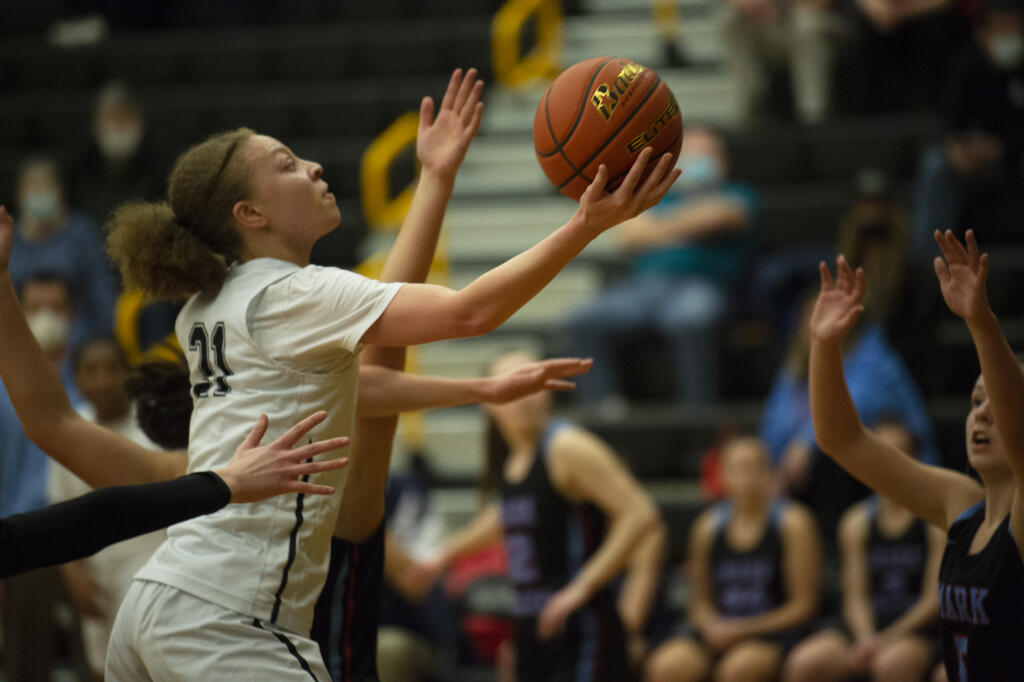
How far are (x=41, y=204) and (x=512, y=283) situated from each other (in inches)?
262

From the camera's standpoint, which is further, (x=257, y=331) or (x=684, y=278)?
(x=684, y=278)

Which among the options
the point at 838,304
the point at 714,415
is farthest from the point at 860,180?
the point at 838,304

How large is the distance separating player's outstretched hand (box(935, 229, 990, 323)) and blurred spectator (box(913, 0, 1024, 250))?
15.1 feet

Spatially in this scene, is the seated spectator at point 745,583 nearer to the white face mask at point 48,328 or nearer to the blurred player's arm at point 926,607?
the blurred player's arm at point 926,607

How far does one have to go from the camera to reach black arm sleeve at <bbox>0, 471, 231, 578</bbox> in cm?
238

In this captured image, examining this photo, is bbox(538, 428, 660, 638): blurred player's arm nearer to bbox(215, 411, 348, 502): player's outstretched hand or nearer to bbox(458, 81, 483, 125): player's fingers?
bbox(458, 81, 483, 125): player's fingers

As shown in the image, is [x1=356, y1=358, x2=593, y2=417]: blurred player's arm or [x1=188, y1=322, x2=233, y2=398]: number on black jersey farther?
[x1=356, y1=358, x2=593, y2=417]: blurred player's arm

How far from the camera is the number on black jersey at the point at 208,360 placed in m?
2.71

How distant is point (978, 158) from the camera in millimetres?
7246

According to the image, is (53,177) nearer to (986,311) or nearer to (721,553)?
(721,553)

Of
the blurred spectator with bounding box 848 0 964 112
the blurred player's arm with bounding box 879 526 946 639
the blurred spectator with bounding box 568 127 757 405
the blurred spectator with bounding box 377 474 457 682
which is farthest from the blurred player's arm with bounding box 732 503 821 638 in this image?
the blurred spectator with bounding box 848 0 964 112

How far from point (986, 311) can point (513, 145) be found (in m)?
7.34

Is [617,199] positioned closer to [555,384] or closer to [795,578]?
[555,384]

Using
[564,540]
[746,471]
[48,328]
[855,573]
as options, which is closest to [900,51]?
[746,471]
